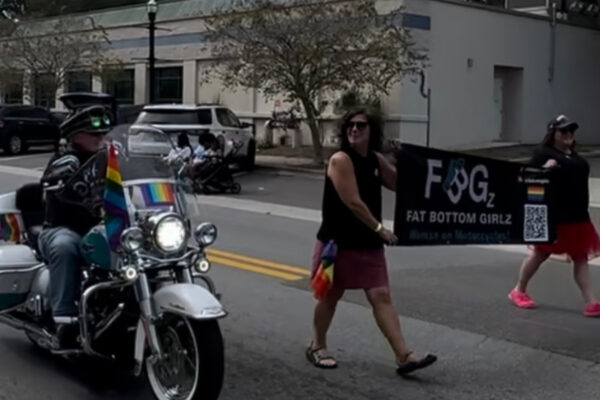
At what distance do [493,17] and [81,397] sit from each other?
29128 mm

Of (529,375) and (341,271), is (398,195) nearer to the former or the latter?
(341,271)

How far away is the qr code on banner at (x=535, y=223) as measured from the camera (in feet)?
27.3

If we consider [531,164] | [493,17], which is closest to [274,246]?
[531,164]

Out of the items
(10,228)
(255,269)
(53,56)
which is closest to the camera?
(10,228)

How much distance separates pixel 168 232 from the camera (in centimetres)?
544

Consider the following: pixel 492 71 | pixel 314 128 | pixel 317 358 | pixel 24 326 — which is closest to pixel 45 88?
pixel 314 128

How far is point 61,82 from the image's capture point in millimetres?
40719

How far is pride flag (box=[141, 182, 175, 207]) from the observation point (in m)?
5.63

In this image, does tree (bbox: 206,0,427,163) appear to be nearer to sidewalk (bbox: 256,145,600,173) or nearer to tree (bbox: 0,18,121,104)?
sidewalk (bbox: 256,145,600,173)

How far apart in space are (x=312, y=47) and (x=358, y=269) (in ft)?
62.6

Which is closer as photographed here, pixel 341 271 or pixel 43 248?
pixel 43 248

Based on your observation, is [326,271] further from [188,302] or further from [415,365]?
[188,302]

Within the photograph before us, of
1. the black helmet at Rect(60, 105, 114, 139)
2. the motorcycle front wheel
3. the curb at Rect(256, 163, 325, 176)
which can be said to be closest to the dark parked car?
the curb at Rect(256, 163, 325, 176)

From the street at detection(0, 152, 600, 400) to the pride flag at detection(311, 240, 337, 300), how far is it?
571 mm
